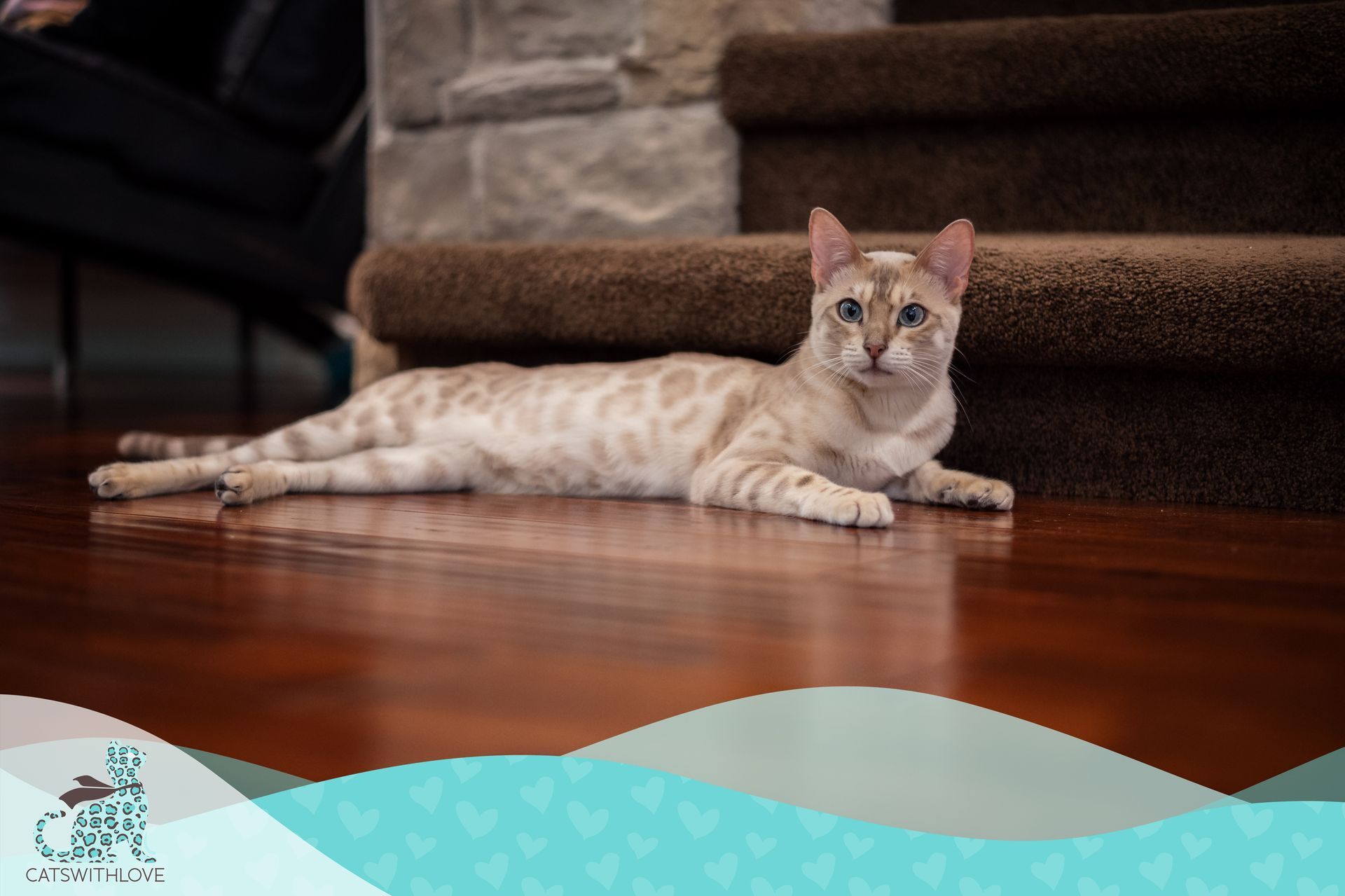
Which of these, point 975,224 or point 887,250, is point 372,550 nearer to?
point 887,250

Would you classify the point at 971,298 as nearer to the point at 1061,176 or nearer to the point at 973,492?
the point at 973,492

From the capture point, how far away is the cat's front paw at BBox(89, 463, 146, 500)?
5.36ft

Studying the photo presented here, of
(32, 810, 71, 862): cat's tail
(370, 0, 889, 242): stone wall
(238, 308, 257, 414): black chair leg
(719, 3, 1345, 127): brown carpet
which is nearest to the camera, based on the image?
(32, 810, 71, 862): cat's tail

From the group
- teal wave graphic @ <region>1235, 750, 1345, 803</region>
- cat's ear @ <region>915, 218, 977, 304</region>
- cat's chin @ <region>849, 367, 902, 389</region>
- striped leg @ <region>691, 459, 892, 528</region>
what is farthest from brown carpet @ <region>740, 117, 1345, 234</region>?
teal wave graphic @ <region>1235, 750, 1345, 803</region>

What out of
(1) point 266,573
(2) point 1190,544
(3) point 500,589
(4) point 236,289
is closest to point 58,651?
(1) point 266,573

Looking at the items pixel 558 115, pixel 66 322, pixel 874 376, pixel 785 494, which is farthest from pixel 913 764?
pixel 66 322

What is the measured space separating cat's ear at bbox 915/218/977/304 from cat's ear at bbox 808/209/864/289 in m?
0.11

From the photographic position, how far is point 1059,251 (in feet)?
5.71

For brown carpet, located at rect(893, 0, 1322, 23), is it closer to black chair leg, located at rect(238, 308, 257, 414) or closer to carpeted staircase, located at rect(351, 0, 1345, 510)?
carpeted staircase, located at rect(351, 0, 1345, 510)

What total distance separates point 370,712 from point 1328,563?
1115 millimetres

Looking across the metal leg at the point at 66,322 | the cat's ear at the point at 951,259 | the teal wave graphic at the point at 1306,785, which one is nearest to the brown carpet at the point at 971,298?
the cat's ear at the point at 951,259

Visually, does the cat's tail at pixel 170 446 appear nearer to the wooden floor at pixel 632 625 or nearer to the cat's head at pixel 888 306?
the wooden floor at pixel 632 625

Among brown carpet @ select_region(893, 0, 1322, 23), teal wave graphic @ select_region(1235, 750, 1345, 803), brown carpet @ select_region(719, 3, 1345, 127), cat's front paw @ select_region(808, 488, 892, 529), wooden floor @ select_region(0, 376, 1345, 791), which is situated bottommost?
teal wave graphic @ select_region(1235, 750, 1345, 803)

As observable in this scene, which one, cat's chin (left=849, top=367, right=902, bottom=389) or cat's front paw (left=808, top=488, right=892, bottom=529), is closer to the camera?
cat's front paw (left=808, top=488, right=892, bottom=529)
